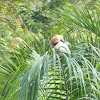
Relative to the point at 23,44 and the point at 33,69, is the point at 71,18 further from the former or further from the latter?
the point at 33,69

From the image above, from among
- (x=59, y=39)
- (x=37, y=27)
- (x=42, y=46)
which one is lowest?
(x=42, y=46)

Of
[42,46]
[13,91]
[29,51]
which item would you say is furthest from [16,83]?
[42,46]

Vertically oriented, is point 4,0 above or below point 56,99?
above

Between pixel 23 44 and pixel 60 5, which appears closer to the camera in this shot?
pixel 23 44

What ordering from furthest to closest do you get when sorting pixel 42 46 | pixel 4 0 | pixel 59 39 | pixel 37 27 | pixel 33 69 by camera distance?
pixel 4 0, pixel 37 27, pixel 59 39, pixel 42 46, pixel 33 69

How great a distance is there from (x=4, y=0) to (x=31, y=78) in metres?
3.46

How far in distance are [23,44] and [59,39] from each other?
1.71 ft

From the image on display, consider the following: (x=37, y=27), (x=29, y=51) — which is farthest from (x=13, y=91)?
(x=37, y=27)

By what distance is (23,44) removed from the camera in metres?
1.89

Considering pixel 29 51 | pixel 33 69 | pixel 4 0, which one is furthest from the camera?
pixel 4 0

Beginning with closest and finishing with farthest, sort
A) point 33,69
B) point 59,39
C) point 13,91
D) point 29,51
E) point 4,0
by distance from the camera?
point 33,69 < point 13,91 < point 29,51 < point 59,39 < point 4,0

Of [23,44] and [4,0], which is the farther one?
[4,0]

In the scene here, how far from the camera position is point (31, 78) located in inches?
50.2

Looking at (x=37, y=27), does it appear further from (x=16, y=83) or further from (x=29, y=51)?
(x=16, y=83)
